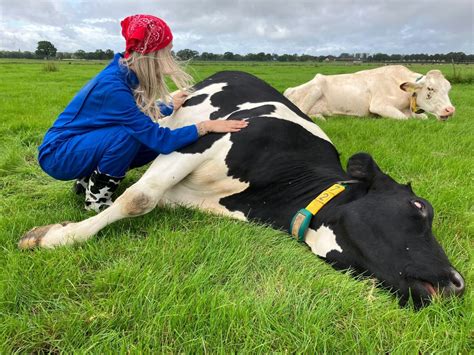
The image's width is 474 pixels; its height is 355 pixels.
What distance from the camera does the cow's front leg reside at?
9.58 meters

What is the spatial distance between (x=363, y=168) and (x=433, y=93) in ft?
25.9

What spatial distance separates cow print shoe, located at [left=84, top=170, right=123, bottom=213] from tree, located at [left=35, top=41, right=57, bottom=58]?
87314mm

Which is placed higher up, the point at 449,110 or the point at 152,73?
the point at 152,73

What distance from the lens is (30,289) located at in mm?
2266

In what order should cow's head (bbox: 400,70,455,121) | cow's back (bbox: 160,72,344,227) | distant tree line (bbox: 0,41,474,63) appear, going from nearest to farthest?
cow's back (bbox: 160,72,344,227)
cow's head (bbox: 400,70,455,121)
distant tree line (bbox: 0,41,474,63)

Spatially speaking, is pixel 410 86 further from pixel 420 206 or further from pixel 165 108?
pixel 420 206

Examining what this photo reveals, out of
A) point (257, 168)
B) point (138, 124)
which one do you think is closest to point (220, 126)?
point (257, 168)

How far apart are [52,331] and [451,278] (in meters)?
1.98

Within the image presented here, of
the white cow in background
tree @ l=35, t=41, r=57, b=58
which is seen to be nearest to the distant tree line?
tree @ l=35, t=41, r=57, b=58

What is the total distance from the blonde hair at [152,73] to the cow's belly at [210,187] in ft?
2.35

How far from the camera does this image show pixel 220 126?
3.50 metres

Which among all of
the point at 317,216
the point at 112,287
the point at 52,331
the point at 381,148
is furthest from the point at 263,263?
the point at 381,148

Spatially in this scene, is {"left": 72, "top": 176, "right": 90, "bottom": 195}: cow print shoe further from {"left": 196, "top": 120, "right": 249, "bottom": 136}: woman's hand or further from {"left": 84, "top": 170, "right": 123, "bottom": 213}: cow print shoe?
{"left": 196, "top": 120, "right": 249, "bottom": 136}: woman's hand

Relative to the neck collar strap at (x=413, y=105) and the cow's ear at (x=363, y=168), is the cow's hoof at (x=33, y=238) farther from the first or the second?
the neck collar strap at (x=413, y=105)
